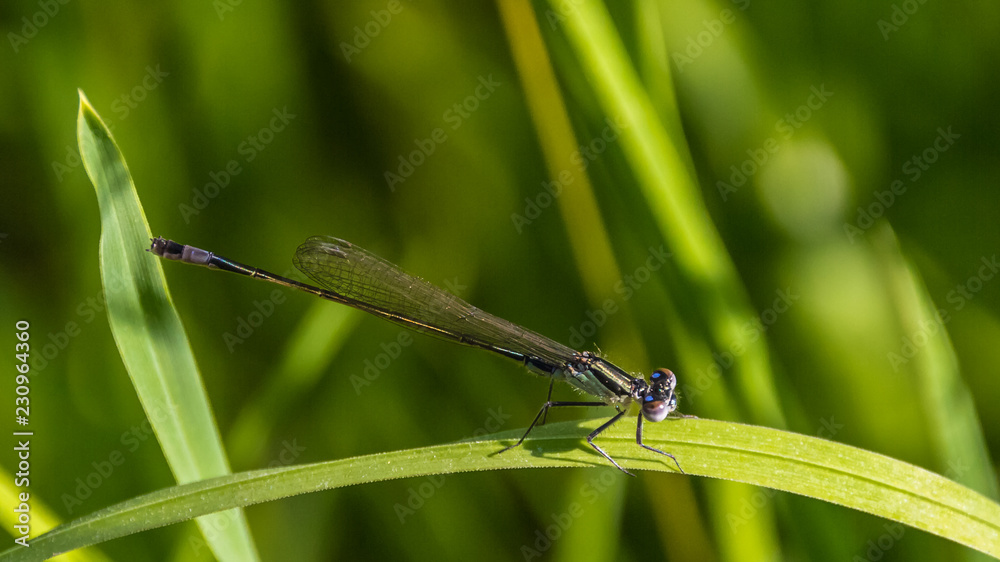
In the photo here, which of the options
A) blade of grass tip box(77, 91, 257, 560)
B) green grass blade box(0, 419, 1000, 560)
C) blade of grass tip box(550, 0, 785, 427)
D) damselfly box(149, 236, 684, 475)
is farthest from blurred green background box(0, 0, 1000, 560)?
blade of grass tip box(77, 91, 257, 560)

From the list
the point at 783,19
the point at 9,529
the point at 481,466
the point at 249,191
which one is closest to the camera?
the point at 481,466

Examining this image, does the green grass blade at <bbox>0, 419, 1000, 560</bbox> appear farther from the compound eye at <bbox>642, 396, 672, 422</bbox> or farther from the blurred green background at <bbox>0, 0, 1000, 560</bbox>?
the blurred green background at <bbox>0, 0, 1000, 560</bbox>

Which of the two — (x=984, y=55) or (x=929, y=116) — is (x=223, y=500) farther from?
(x=984, y=55)

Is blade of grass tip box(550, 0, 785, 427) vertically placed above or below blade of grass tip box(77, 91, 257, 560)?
above

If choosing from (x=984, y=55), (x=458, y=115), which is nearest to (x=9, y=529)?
(x=458, y=115)

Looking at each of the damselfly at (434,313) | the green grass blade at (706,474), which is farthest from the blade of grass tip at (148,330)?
the damselfly at (434,313)

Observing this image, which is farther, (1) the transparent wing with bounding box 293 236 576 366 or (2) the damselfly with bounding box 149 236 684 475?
(1) the transparent wing with bounding box 293 236 576 366
